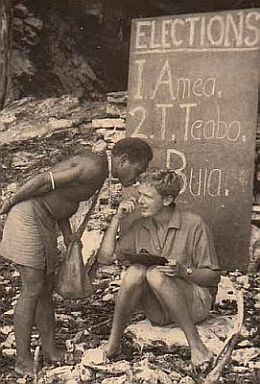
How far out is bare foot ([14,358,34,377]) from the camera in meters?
5.60

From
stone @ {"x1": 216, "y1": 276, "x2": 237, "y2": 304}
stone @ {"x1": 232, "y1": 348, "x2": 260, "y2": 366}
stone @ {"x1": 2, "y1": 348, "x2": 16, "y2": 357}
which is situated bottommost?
stone @ {"x1": 2, "y1": 348, "x2": 16, "y2": 357}

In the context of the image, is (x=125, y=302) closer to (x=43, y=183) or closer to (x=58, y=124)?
(x=43, y=183)

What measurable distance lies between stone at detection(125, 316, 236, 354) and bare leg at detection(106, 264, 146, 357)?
6 cm

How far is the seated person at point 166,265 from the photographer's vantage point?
17.5 ft

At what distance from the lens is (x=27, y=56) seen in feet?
19.4

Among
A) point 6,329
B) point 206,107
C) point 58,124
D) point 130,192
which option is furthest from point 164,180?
point 6,329

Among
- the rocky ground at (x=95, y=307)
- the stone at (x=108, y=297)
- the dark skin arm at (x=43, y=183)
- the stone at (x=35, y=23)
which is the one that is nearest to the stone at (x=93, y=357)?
the rocky ground at (x=95, y=307)

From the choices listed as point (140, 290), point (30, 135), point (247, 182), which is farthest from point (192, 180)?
point (30, 135)

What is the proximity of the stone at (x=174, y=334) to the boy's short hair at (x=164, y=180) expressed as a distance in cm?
67

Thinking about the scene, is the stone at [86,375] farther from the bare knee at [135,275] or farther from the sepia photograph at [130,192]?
the bare knee at [135,275]

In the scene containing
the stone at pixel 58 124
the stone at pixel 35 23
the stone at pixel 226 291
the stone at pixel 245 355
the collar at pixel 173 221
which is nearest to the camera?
the stone at pixel 245 355

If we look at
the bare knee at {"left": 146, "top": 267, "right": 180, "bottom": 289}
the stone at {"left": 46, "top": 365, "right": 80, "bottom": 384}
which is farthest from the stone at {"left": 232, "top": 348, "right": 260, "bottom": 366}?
the stone at {"left": 46, "top": 365, "right": 80, "bottom": 384}

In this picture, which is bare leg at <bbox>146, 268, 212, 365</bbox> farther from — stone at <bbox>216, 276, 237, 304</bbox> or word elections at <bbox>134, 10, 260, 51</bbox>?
word elections at <bbox>134, 10, 260, 51</bbox>

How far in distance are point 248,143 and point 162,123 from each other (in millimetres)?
481
